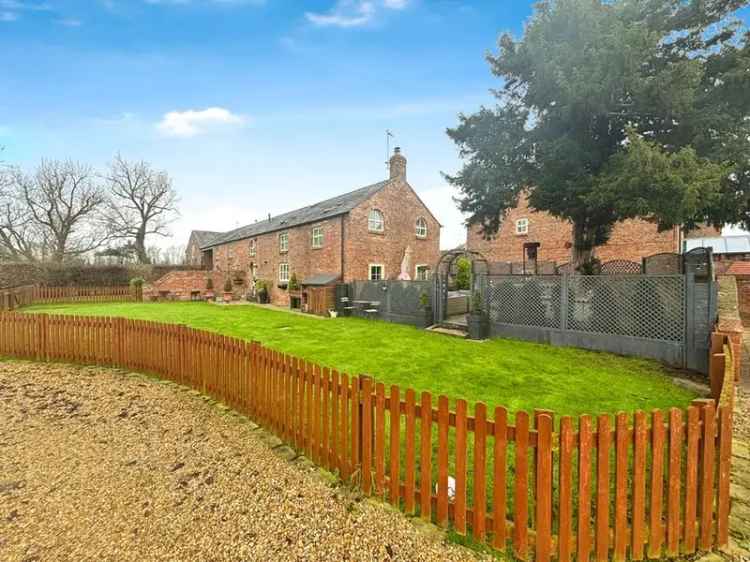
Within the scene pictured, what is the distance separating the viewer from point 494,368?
23.5ft

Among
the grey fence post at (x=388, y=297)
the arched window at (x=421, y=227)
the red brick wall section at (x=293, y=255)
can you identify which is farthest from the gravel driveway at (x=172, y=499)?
the arched window at (x=421, y=227)

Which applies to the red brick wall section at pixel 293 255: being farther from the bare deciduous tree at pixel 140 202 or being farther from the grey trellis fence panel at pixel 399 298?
the bare deciduous tree at pixel 140 202

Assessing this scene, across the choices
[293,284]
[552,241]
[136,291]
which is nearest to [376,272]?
[293,284]

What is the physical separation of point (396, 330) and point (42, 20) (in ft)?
48.8

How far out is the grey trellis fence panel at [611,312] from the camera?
7.25 m

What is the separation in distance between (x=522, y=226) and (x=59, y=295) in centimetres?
3195

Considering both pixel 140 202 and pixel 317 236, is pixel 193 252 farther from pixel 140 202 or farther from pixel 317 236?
pixel 317 236

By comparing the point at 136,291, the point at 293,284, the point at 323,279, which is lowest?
the point at 136,291

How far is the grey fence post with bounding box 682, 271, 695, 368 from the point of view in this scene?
722 centimetres

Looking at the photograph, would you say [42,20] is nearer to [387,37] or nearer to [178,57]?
[178,57]

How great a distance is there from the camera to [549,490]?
231 centimetres

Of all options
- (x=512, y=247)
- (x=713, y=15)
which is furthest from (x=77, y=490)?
(x=512, y=247)

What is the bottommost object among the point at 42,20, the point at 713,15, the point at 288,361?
the point at 288,361

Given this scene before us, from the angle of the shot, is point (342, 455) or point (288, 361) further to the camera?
point (288, 361)
